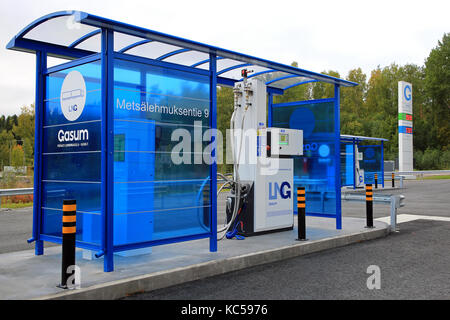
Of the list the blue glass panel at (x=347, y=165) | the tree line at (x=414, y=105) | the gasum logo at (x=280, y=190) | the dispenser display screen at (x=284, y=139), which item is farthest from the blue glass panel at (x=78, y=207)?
the tree line at (x=414, y=105)

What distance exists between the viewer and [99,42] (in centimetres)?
687

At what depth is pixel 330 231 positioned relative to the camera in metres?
9.32

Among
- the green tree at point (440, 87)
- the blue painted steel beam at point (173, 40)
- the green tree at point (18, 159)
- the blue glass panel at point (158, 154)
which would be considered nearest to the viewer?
the blue painted steel beam at point (173, 40)

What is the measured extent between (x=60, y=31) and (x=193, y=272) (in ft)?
13.2

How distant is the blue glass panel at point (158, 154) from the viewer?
242 inches

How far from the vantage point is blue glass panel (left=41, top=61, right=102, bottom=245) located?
19.7 feet

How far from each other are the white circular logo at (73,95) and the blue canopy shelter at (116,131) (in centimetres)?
1

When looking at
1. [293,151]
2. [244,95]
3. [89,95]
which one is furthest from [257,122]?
[89,95]

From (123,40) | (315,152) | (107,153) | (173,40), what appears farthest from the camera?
(315,152)

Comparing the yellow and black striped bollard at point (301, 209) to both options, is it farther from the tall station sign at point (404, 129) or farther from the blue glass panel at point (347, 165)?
the tall station sign at point (404, 129)

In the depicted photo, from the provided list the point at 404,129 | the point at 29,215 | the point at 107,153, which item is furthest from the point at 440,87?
the point at 107,153

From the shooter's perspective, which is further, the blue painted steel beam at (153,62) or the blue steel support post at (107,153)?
the blue painted steel beam at (153,62)

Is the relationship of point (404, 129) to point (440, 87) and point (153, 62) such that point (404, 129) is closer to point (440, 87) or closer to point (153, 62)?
point (440, 87)
